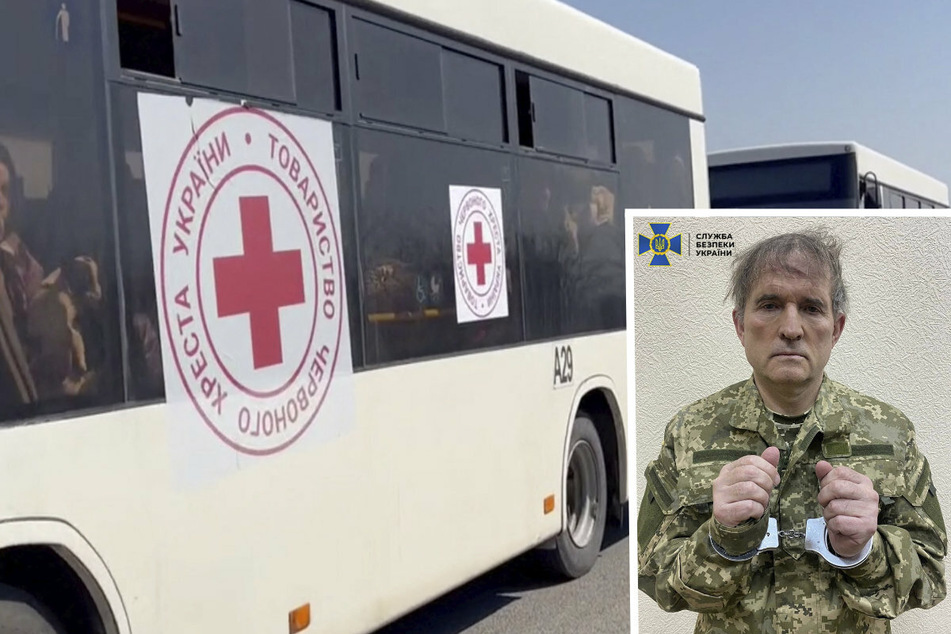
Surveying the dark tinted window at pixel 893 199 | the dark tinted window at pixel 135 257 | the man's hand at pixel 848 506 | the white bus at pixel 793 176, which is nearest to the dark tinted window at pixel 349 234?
the dark tinted window at pixel 135 257

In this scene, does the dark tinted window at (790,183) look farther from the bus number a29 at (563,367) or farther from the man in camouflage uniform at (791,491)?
the man in camouflage uniform at (791,491)

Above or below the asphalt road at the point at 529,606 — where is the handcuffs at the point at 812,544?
above

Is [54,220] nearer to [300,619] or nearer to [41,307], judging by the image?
[41,307]

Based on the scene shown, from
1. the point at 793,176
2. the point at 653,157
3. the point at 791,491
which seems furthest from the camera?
the point at 793,176

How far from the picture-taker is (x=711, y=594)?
2273 millimetres

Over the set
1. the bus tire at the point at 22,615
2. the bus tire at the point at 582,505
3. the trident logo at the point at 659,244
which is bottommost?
the bus tire at the point at 582,505

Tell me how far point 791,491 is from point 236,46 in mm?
2884

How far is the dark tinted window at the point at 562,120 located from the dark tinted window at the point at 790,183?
5.70 metres

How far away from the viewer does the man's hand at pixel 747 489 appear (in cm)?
212

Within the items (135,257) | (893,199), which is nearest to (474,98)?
(135,257)

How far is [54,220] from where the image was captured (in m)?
3.53

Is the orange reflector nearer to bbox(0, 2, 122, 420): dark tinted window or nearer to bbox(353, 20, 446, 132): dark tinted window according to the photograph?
bbox(0, 2, 122, 420): dark tinted window

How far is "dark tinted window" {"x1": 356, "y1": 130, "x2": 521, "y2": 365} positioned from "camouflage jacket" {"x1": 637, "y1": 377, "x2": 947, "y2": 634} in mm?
2851

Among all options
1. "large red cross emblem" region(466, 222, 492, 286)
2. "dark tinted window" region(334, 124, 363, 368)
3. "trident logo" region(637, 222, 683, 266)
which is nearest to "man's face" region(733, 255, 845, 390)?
"trident logo" region(637, 222, 683, 266)
